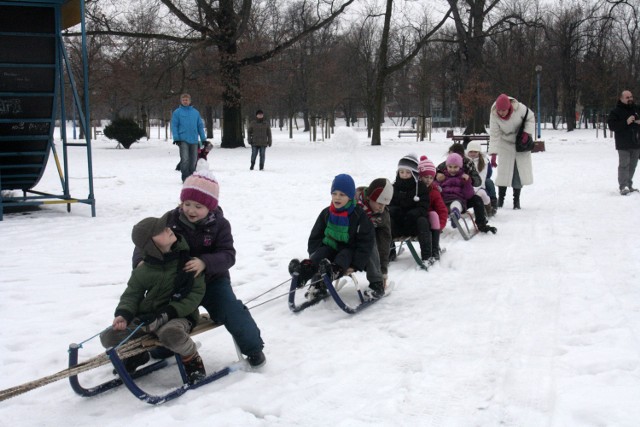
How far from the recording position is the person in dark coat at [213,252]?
4.16 metres

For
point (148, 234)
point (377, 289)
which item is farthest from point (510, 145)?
point (148, 234)

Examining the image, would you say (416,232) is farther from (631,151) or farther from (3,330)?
(631,151)

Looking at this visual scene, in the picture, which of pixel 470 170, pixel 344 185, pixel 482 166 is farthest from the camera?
pixel 482 166

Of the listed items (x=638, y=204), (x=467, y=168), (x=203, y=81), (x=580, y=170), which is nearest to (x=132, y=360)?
(x=467, y=168)

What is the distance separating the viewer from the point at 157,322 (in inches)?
149

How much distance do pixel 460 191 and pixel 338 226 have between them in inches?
156

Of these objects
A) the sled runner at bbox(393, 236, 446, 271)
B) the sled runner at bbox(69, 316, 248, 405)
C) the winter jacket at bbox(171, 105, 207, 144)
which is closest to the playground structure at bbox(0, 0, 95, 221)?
the winter jacket at bbox(171, 105, 207, 144)

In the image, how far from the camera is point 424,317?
5277 millimetres

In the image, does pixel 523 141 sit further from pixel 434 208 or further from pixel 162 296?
pixel 162 296

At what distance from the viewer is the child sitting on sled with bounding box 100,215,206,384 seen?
3730 mm

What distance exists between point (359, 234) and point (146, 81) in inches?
929

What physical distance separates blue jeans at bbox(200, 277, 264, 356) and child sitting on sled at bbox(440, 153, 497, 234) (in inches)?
205

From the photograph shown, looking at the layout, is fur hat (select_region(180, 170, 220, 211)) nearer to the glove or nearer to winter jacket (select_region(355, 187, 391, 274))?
the glove

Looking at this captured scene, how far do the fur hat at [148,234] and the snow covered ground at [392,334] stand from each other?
896mm
